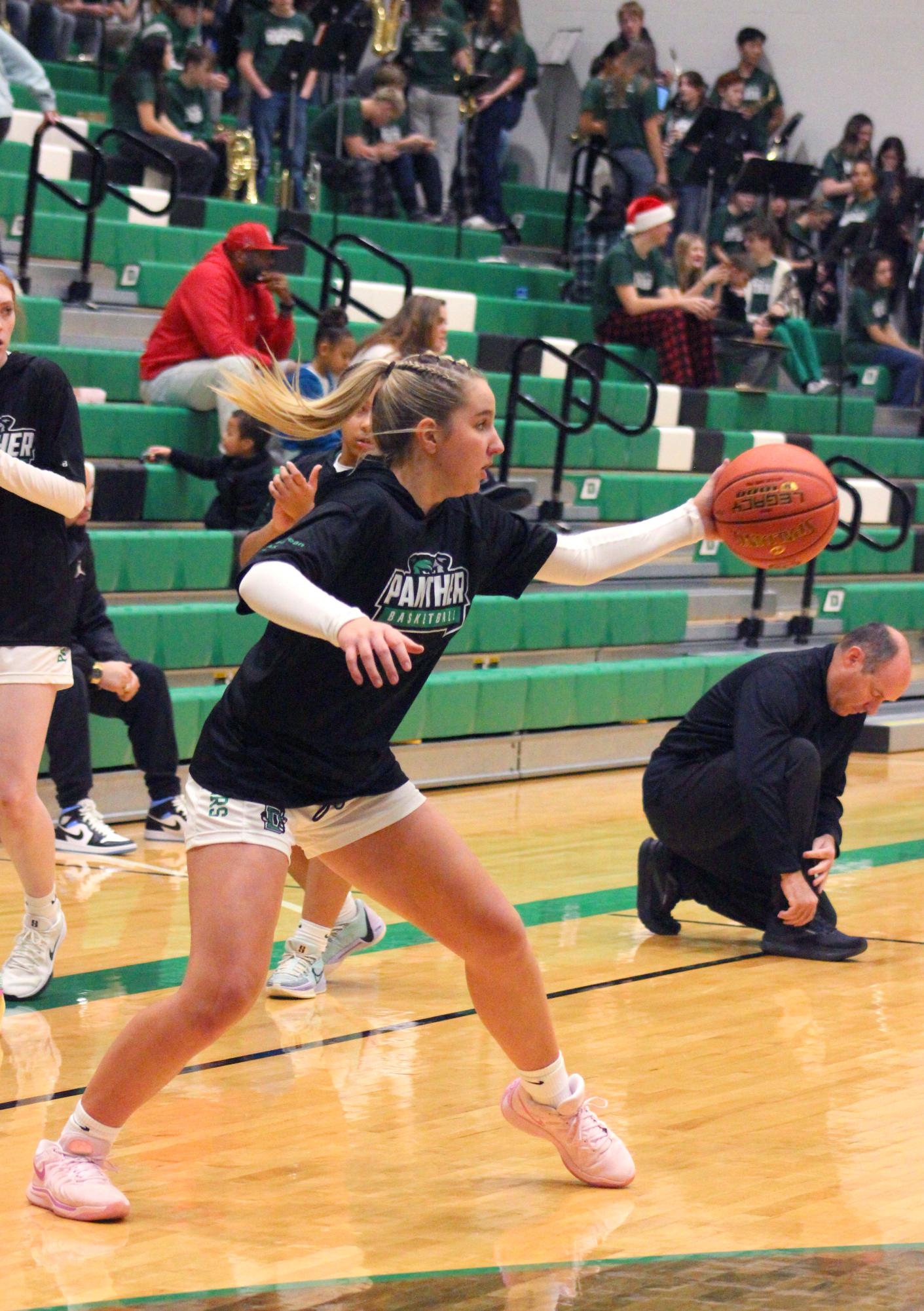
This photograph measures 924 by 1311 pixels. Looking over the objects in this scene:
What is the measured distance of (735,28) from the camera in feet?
48.5

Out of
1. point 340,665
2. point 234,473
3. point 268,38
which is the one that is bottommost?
point 234,473

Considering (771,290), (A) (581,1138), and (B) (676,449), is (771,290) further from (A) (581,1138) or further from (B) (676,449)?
(A) (581,1138)

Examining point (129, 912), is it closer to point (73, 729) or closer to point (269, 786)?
point (73, 729)

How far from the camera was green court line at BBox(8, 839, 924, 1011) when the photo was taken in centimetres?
410

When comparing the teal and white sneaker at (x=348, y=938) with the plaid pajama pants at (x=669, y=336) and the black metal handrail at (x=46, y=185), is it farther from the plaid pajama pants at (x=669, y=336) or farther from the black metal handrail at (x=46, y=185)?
the plaid pajama pants at (x=669, y=336)

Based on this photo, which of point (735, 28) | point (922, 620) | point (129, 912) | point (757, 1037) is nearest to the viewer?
point (757, 1037)

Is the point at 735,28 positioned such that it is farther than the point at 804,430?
Yes

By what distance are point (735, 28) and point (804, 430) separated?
15.6 ft

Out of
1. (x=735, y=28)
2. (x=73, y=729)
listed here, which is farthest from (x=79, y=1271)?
(x=735, y=28)

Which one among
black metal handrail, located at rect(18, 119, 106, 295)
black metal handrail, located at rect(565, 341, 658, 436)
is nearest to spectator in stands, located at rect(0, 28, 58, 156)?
black metal handrail, located at rect(18, 119, 106, 295)

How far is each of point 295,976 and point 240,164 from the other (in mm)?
7357

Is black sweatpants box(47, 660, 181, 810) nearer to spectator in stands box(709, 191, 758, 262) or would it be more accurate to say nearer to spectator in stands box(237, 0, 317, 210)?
spectator in stands box(237, 0, 317, 210)

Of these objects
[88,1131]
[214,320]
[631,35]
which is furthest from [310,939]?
[631,35]

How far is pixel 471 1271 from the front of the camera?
258 centimetres
